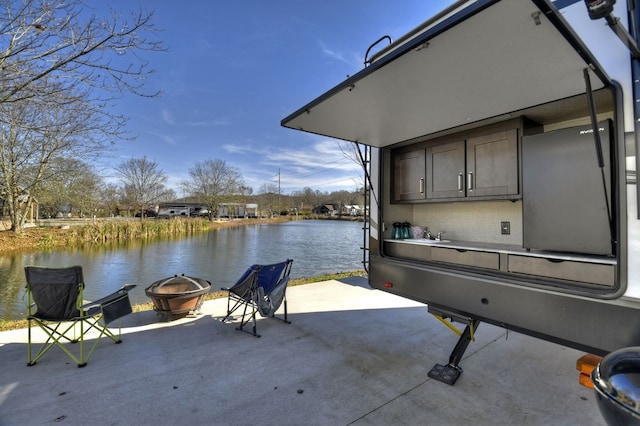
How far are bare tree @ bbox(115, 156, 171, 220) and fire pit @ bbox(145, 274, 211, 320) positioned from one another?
2578cm

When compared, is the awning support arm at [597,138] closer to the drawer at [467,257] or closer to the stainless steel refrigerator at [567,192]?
the stainless steel refrigerator at [567,192]

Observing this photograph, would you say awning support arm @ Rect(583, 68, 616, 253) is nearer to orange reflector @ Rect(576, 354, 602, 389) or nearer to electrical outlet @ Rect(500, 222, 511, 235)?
orange reflector @ Rect(576, 354, 602, 389)

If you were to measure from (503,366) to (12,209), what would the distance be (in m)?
19.3

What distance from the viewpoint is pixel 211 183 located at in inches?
1411

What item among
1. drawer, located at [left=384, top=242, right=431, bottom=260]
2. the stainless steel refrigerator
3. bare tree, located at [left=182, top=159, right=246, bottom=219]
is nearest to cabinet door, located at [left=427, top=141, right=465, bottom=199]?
drawer, located at [left=384, top=242, right=431, bottom=260]

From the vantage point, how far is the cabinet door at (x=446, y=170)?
115 inches

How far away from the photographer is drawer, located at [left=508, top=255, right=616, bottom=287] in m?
1.60

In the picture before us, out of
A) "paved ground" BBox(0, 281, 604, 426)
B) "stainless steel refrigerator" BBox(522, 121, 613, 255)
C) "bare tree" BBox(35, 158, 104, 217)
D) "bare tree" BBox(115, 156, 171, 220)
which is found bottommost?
"paved ground" BBox(0, 281, 604, 426)

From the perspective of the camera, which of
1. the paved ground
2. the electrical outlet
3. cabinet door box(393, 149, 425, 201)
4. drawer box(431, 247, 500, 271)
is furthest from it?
cabinet door box(393, 149, 425, 201)

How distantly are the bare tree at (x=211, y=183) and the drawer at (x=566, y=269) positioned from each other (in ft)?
117

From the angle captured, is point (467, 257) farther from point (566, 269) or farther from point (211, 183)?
point (211, 183)

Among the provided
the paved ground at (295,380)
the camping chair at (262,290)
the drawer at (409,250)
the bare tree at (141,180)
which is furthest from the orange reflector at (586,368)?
the bare tree at (141,180)

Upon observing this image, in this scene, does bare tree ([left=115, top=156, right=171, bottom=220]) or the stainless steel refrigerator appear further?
bare tree ([left=115, top=156, right=171, bottom=220])

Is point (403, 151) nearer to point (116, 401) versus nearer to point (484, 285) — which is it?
point (484, 285)
